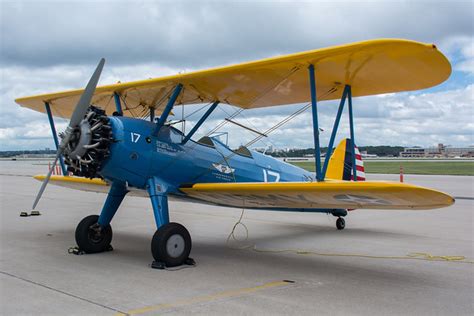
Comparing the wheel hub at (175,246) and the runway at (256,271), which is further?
the wheel hub at (175,246)

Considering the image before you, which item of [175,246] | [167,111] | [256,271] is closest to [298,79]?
[167,111]

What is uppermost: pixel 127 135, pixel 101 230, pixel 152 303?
pixel 127 135

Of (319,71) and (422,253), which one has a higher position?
(319,71)

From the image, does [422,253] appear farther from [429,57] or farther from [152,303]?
[152,303]

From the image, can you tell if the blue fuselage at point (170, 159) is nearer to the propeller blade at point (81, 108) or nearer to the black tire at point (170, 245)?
the propeller blade at point (81, 108)

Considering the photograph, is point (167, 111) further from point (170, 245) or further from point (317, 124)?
point (317, 124)

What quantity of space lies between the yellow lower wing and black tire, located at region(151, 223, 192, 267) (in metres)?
0.73

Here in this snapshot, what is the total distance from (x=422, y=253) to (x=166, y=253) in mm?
3846

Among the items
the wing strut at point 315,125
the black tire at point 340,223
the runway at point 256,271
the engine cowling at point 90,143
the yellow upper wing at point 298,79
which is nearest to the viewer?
the runway at point 256,271

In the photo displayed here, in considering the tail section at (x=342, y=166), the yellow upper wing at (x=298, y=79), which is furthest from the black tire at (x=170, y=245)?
the tail section at (x=342, y=166)

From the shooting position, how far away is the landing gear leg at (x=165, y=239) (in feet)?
19.3

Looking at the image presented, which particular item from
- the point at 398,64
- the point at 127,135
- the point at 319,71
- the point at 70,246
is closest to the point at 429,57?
the point at 398,64

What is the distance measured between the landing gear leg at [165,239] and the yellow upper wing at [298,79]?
163 cm

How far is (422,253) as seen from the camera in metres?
7.06
